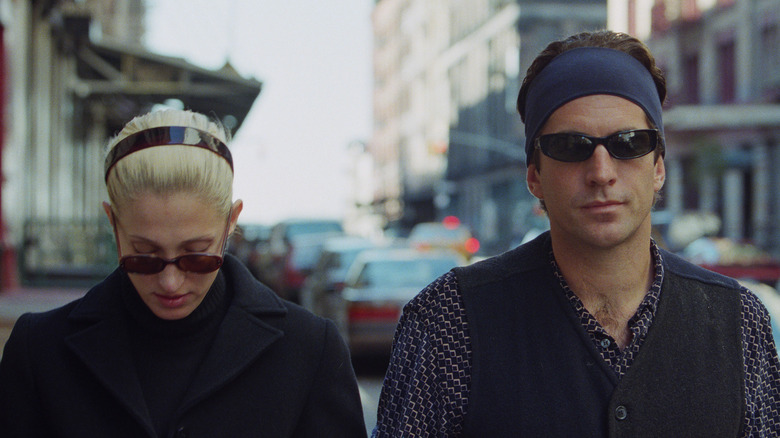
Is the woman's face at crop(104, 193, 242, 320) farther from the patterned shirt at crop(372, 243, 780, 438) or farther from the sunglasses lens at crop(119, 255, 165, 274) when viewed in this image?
the patterned shirt at crop(372, 243, 780, 438)

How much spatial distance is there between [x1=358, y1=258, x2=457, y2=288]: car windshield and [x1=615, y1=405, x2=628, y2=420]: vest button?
10.3 m

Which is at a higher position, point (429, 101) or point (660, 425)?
point (429, 101)

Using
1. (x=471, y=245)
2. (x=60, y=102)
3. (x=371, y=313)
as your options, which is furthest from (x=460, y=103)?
(x=371, y=313)

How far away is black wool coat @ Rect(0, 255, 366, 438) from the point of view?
8.75 feet

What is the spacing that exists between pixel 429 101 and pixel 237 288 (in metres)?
80.6

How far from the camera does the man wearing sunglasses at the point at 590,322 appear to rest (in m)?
2.56

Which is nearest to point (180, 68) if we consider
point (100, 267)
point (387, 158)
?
point (100, 267)

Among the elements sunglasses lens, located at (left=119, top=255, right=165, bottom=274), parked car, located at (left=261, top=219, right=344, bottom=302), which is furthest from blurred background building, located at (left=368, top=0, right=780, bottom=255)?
parked car, located at (left=261, top=219, right=344, bottom=302)

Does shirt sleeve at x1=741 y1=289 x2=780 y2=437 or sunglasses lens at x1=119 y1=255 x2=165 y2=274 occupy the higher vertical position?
sunglasses lens at x1=119 y1=255 x2=165 y2=274

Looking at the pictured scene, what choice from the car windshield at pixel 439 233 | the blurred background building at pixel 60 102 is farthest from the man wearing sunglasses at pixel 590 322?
the car windshield at pixel 439 233

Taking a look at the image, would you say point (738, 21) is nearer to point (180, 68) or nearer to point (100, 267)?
point (180, 68)

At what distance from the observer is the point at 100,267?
52.6 feet

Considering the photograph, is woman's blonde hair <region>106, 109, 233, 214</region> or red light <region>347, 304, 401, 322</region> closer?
woman's blonde hair <region>106, 109, 233, 214</region>

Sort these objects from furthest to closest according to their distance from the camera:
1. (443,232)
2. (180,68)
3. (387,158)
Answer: (387,158)
(443,232)
(180,68)
